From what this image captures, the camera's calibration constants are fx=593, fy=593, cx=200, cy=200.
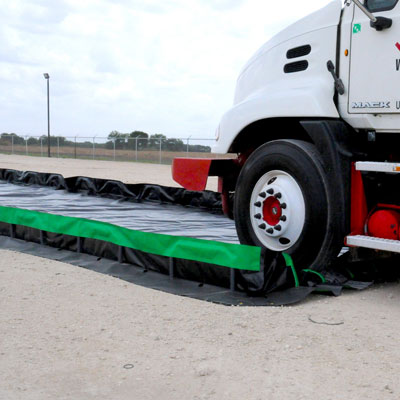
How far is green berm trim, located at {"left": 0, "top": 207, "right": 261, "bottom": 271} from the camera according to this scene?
479 cm

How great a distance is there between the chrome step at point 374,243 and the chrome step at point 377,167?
552mm

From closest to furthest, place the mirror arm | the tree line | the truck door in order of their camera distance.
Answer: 1. the mirror arm
2. the truck door
3. the tree line

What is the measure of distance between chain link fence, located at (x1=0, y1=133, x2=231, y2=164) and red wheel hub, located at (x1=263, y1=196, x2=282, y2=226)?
24.7 m

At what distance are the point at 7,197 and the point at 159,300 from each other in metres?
6.76

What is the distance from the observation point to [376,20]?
184 inches

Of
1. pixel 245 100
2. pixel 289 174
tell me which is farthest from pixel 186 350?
pixel 245 100

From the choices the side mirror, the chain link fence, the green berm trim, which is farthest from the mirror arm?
the chain link fence

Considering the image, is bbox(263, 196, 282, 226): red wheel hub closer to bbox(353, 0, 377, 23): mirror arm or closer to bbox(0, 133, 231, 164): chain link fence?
bbox(353, 0, 377, 23): mirror arm

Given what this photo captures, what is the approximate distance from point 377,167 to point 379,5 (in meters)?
1.33

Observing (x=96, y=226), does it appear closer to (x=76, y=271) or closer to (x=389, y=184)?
(x=76, y=271)

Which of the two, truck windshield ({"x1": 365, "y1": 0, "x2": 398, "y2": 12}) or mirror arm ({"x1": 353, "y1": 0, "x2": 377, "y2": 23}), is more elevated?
truck windshield ({"x1": 365, "y1": 0, "x2": 398, "y2": 12})

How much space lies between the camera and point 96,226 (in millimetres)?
6016

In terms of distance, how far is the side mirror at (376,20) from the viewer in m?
4.59

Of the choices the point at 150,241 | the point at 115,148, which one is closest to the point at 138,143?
the point at 115,148
